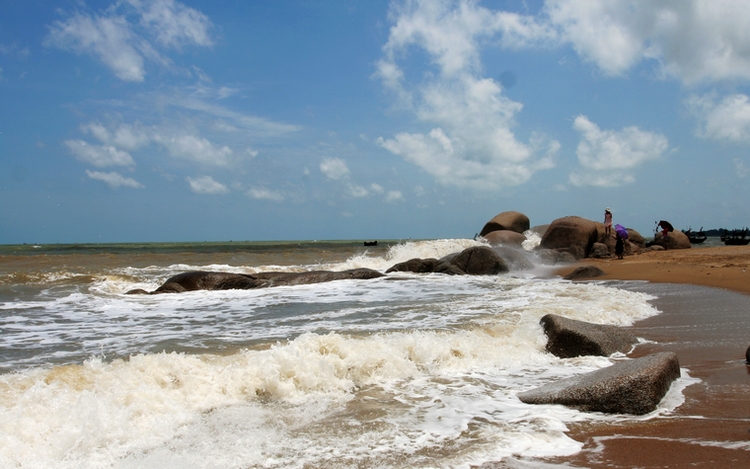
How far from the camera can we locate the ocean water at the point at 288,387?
3588 mm

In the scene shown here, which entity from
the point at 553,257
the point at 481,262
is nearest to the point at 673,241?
the point at 553,257

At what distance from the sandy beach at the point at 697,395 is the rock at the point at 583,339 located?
24 cm

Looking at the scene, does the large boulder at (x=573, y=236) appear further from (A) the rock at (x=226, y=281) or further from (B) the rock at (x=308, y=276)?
(A) the rock at (x=226, y=281)

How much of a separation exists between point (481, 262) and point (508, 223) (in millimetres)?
11578

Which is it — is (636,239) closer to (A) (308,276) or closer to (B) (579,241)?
(B) (579,241)

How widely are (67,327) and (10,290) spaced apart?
7.98 m

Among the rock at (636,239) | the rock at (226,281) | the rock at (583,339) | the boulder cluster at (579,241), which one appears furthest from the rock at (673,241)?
the rock at (583,339)

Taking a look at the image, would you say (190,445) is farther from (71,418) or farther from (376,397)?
(376,397)

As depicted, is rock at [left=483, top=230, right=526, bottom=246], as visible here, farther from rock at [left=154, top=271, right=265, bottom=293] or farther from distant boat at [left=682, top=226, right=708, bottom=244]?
distant boat at [left=682, top=226, right=708, bottom=244]

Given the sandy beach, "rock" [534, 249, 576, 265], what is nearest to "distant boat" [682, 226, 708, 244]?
"rock" [534, 249, 576, 265]

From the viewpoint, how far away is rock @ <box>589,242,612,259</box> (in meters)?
21.4

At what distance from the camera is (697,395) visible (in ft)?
14.6

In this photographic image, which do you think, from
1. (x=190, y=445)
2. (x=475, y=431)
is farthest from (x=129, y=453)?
(x=475, y=431)

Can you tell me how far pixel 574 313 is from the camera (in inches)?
353
